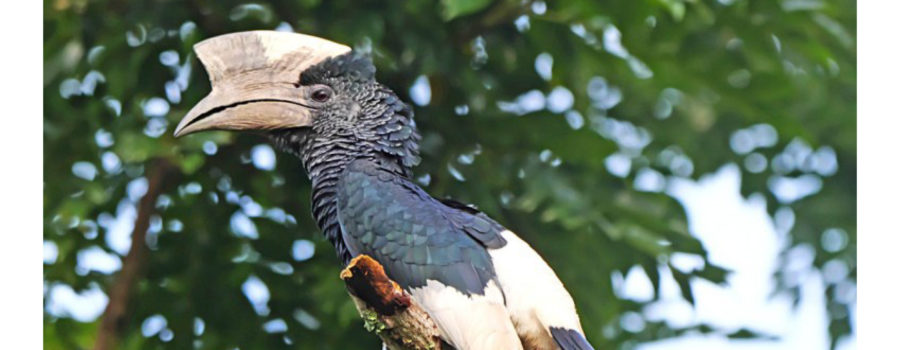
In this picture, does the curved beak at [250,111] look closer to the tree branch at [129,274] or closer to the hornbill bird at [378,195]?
the hornbill bird at [378,195]

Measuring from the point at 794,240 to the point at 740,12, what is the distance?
2076mm

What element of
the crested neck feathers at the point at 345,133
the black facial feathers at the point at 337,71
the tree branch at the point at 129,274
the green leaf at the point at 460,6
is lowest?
the tree branch at the point at 129,274

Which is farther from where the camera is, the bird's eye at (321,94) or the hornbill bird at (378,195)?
the bird's eye at (321,94)

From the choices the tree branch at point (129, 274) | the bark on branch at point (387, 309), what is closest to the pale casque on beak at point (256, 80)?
the bark on branch at point (387, 309)

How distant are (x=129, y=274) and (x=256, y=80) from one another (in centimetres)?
179

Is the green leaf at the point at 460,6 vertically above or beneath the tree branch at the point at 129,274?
above

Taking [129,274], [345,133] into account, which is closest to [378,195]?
[345,133]

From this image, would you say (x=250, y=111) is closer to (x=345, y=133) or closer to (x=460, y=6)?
(x=345, y=133)

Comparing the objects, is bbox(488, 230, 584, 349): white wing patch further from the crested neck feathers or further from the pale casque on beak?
the pale casque on beak

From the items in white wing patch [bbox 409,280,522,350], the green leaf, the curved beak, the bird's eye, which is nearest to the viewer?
white wing patch [bbox 409,280,522,350]

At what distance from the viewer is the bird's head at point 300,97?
323 centimetres

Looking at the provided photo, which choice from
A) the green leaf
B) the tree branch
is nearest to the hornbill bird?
the green leaf

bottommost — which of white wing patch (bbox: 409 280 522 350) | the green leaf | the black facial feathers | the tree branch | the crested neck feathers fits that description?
the tree branch

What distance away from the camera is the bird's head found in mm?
3227
